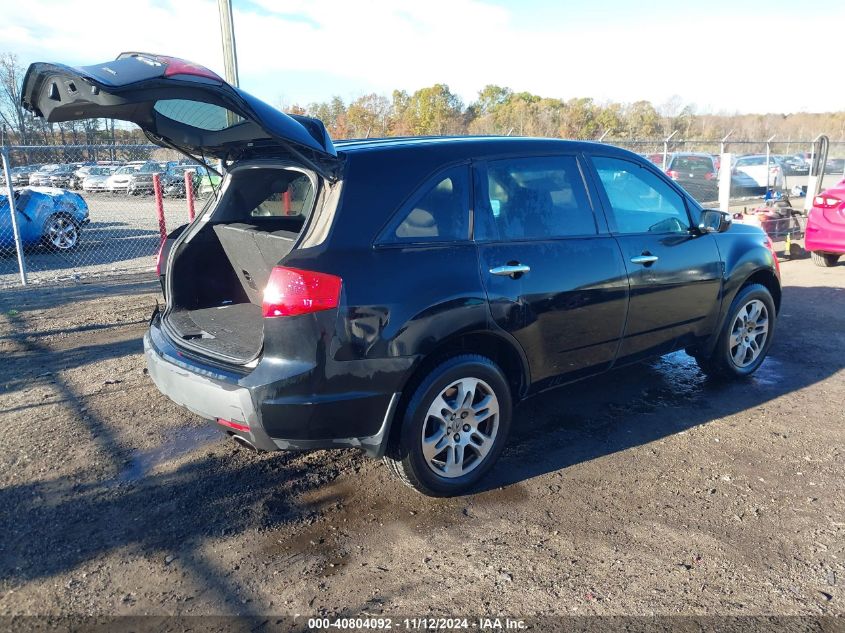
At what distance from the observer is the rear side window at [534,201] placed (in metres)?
3.65

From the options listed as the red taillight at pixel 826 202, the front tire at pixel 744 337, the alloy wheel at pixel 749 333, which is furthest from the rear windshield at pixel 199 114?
the red taillight at pixel 826 202

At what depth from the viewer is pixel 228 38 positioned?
8281 mm

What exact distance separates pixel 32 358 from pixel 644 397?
5.23 meters

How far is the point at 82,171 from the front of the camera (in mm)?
21578

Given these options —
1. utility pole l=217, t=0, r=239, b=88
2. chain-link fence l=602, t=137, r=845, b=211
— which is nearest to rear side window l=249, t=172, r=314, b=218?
utility pole l=217, t=0, r=239, b=88

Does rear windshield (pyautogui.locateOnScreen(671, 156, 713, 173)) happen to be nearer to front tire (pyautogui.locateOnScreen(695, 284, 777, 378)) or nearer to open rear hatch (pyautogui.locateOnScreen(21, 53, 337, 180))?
front tire (pyautogui.locateOnScreen(695, 284, 777, 378))

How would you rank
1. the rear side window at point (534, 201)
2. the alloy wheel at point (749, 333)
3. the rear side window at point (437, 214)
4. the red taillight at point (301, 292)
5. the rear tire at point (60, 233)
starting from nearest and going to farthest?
1. the red taillight at point (301, 292)
2. the rear side window at point (437, 214)
3. the rear side window at point (534, 201)
4. the alloy wheel at point (749, 333)
5. the rear tire at point (60, 233)

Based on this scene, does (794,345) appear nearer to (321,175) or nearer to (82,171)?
(321,175)

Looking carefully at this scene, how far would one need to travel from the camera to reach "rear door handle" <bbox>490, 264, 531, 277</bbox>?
11.6ft

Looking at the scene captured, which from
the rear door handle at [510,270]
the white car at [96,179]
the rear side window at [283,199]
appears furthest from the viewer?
the white car at [96,179]

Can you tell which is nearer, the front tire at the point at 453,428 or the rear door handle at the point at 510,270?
the front tire at the point at 453,428

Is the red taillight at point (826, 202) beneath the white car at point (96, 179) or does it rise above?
beneath

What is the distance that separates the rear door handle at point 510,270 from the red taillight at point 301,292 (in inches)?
37.0

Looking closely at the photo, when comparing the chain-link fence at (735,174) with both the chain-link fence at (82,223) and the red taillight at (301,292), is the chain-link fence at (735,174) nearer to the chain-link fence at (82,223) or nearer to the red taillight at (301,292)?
the chain-link fence at (82,223)
